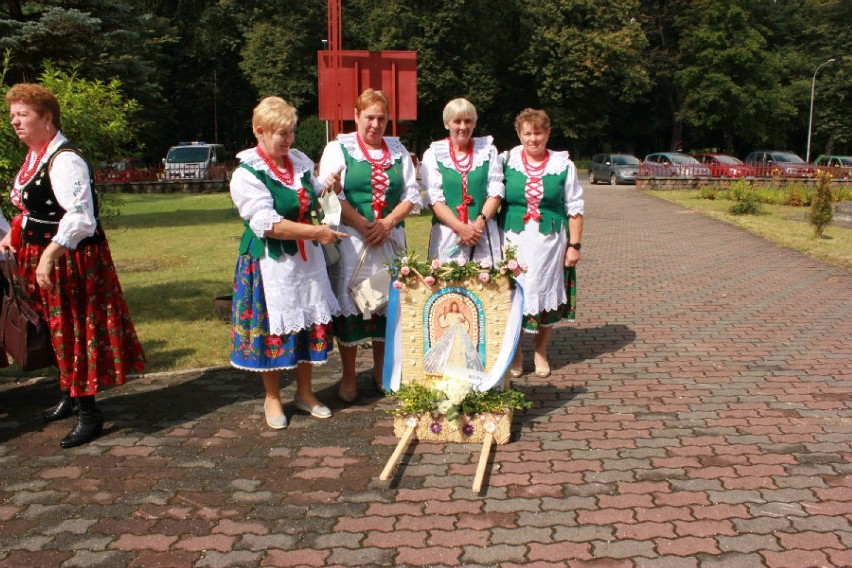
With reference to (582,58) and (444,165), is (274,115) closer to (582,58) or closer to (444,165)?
(444,165)

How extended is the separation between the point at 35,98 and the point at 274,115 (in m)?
1.33

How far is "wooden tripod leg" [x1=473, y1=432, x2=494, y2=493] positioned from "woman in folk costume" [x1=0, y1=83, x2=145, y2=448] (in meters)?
2.23

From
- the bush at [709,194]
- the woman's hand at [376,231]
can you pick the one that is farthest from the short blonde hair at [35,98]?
the bush at [709,194]

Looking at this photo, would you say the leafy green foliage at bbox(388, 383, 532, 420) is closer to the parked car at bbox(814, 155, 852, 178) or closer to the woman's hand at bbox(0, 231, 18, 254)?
the woman's hand at bbox(0, 231, 18, 254)

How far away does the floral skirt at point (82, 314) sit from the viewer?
4453 mm

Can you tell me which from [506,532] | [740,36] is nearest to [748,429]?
[506,532]

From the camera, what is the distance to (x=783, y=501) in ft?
12.3

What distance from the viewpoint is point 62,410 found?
5.00m

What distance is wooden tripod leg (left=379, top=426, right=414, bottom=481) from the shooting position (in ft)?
13.1

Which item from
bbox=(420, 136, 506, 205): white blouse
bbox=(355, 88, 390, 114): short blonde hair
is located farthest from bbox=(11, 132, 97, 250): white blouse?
bbox=(420, 136, 506, 205): white blouse

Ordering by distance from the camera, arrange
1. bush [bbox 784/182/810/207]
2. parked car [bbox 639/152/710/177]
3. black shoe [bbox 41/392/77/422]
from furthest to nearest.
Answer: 1. parked car [bbox 639/152/710/177]
2. bush [bbox 784/182/810/207]
3. black shoe [bbox 41/392/77/422]

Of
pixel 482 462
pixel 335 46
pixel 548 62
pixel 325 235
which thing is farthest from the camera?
pixel 548 62

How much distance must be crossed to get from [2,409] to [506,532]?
3.66m

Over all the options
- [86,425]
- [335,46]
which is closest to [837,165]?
[335,46]
